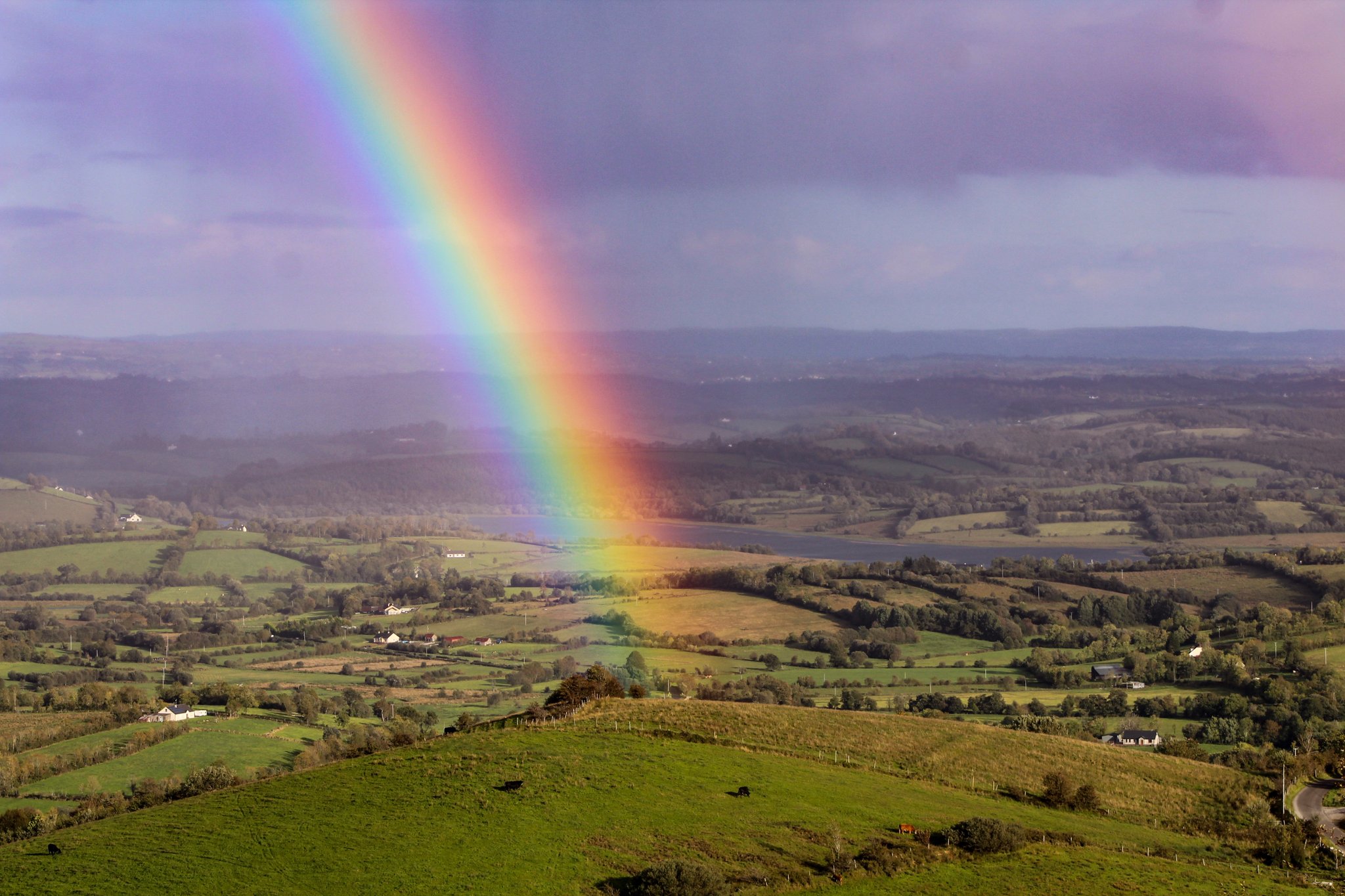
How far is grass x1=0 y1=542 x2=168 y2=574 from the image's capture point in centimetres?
9675

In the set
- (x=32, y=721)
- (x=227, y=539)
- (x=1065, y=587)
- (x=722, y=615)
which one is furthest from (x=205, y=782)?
(x=227, y=539)

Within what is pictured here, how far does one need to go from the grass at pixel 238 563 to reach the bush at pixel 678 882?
265 ft

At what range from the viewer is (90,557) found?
99562 mm

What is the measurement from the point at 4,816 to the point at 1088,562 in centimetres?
7518

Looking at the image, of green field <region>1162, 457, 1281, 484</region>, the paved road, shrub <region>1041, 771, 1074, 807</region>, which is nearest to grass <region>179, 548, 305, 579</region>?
Answer: shrub <region>1041, 771, 1074, 807</region>

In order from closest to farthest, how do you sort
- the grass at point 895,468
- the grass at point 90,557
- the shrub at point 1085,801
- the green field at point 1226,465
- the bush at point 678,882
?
1. the bush at point 678,882
2. the shrub at point 1085,801
3. the grass at point 90,557
4. the green field at point 1226,465
5. the grass at point 895,468

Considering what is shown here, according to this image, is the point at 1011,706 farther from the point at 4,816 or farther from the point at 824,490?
the point at 824,490

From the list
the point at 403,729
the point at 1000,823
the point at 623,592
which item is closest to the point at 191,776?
the point at 403,729

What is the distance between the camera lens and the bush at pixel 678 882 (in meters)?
20.9

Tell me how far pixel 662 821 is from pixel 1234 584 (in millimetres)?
59992

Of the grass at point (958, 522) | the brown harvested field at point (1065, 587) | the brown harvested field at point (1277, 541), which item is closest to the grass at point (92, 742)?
the brown harvested field at point (1065, 587)

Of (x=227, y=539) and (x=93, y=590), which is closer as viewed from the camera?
(x=93, y=590)

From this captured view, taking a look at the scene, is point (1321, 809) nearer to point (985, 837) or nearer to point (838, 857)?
point (985, 837)

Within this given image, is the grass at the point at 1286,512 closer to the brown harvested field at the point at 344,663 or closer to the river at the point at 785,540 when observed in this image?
the river at the point at 785,540
